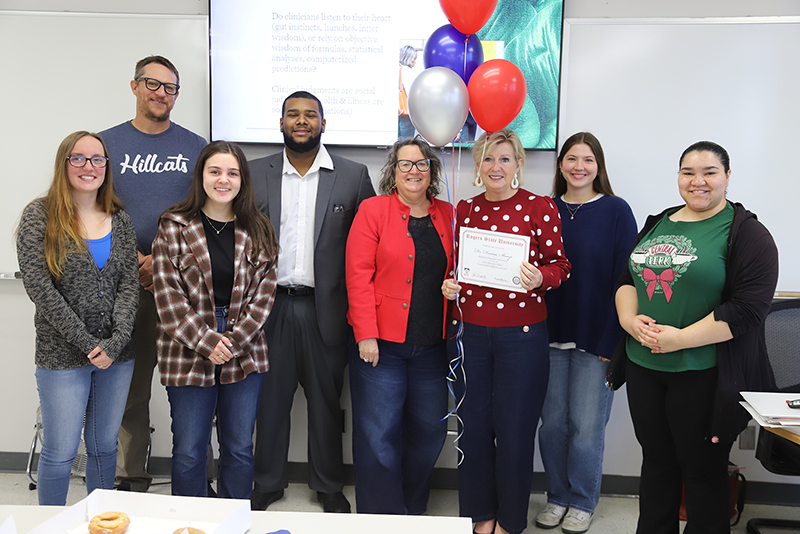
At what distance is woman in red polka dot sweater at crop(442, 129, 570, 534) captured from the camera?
2.14m

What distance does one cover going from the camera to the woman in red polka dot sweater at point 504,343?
214cm

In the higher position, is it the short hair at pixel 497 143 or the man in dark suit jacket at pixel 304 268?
the short hair at pixel 497 143

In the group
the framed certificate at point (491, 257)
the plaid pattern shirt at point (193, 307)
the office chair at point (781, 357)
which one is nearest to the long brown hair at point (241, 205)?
the plaid pattern shirt at point (193, 307)

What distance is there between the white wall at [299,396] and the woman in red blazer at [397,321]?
54cm

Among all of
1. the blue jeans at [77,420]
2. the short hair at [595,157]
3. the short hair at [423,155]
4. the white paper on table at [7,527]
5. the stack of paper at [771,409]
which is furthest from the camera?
the short hair at [595,157]

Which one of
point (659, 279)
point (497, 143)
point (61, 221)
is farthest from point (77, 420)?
point (659, 279)

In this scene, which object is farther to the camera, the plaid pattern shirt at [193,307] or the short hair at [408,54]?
the short hair at [408,54]

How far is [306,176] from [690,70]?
2031mm

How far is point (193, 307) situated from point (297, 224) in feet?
2.16

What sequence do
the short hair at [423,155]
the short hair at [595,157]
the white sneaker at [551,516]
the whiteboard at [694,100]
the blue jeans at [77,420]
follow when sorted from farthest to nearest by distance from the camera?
the whiteboard at [694,100] < the white sneaker at [551,516] < the short hair at [595,157] < the short hair at [423,155] < the blue jeans at [77,420]

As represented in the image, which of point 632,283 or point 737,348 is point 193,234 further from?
point 737,348

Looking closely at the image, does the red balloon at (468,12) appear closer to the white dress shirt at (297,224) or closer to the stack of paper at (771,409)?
the white dress shirt at (297,224)

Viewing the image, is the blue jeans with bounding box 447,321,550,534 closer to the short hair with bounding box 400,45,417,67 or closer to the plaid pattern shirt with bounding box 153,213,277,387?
the plaid pattern shirt with bounding box 153,213,277,387

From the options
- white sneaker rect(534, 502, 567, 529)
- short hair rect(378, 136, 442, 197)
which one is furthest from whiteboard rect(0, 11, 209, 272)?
white sneaker rect(534, 502, 567, 529)
